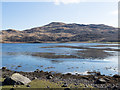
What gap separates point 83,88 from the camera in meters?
17.6

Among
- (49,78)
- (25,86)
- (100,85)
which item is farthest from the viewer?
(49,78)

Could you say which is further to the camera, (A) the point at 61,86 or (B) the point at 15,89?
(A) the point at 61,86

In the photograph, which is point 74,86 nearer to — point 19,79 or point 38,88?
point 38,88

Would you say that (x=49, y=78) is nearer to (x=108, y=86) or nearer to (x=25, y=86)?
(x=25, y=86)

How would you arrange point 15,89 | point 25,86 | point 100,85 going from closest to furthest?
1. point 15,89
2. point 25,86
3. point 100,85

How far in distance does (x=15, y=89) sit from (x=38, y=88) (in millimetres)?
2995

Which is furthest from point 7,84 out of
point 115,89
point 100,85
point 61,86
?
point 115,89

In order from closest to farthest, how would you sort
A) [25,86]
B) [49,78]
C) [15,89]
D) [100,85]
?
[15,89]
[25,86]
[100,85]
[49,78]

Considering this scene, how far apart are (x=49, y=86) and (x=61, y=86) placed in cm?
170

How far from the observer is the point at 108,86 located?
18.8m

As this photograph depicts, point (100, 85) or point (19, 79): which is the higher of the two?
point (19, 79)

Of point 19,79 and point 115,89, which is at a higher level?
point 19,79

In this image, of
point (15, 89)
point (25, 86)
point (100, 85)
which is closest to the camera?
point (15, 89)

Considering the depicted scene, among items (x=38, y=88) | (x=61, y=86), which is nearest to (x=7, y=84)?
(x=38, y=88)
